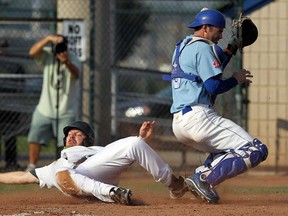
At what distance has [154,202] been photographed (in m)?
8.58

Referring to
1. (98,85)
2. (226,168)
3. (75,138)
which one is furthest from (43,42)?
(226,168)

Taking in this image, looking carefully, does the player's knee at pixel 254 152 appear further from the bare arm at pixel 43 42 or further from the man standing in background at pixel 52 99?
the man standing in background at pixel 52 99

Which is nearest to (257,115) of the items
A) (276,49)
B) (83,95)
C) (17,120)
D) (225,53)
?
(276,49)

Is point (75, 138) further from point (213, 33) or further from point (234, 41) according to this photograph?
point (234, 41)

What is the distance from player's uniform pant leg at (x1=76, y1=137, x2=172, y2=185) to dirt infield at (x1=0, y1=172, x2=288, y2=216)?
260 mm

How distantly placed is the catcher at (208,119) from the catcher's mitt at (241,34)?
0.15 meters

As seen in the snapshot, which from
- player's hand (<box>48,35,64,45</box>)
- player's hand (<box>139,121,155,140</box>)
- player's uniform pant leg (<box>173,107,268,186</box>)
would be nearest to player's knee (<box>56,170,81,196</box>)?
player's hand (<box>139,121,155,140</box>)

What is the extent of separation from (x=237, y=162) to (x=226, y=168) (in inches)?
4.3

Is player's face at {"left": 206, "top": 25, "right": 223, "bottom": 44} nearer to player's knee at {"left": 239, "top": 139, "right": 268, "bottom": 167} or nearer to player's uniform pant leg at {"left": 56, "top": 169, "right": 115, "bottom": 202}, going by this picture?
player's knee at {"left": 239, "top": 139, "right": 268, "bottom": 167}

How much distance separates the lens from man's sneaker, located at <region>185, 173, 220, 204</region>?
8.23 metres

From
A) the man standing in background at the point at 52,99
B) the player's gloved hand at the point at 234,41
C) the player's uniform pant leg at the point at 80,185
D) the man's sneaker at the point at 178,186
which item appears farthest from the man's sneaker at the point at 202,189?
the man standing in background at the point at 52,99

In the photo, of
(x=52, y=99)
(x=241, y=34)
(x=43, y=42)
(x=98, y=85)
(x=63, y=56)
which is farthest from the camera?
(x=98, y=85)

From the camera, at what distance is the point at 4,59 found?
14.8 meters

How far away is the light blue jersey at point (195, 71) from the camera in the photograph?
822 cm
